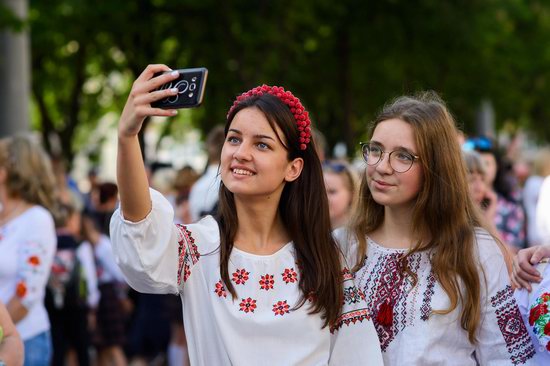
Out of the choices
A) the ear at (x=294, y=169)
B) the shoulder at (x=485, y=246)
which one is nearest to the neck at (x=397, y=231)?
the shoulder at (x=485, y=246)

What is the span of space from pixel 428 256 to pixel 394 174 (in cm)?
36

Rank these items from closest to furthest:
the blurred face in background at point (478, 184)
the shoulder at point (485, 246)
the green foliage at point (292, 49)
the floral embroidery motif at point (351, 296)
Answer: the floral embroidery motif at point (351, 296) < the shoulder at point (485, 246) < the blurred face in background at point (478, 184) < the green foliage at point (292, 49)

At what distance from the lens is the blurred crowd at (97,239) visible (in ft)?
19.5

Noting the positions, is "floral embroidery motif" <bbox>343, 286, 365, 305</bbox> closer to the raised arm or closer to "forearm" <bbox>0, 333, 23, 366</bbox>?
the raised arm

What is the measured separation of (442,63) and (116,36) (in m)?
6.76

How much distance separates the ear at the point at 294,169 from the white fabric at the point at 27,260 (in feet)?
8.28

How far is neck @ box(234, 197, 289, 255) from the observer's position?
3752mm

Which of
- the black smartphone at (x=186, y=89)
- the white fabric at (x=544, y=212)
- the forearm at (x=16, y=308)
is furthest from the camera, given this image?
the white fabric at (x=544, y=212)

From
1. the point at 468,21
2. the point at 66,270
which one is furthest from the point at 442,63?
the point at 66,270

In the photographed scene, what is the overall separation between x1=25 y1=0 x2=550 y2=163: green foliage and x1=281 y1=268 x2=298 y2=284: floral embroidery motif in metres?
8.40

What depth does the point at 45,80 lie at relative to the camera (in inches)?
804

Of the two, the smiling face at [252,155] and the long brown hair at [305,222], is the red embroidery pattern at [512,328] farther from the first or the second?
the smiling face at [252,155]

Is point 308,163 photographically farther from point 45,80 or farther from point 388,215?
point 45,80

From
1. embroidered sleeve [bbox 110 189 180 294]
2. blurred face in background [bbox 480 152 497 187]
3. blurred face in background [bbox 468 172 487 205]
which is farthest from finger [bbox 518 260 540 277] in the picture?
blurred face in background [bbox 480 152 497 187]
